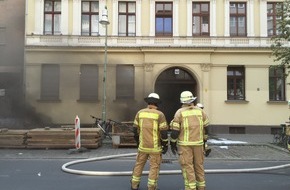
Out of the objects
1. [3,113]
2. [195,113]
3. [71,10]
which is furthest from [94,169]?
[71,10]

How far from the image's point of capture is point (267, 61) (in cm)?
2314

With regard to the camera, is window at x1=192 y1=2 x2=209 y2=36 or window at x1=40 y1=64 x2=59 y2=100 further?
window at x1=192 y1=2 x2=209 y2=36

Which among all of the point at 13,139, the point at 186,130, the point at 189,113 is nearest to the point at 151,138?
the point at 186,130

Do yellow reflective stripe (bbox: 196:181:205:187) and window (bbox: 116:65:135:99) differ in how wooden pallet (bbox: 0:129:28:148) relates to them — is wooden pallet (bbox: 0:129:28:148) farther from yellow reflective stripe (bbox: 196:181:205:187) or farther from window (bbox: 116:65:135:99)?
yellow reflective stripe (bbox: 196:181:205:187)

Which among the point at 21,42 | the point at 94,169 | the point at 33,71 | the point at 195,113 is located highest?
the point at 21,42

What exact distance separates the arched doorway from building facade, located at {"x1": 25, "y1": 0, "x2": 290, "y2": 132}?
0.42 feet

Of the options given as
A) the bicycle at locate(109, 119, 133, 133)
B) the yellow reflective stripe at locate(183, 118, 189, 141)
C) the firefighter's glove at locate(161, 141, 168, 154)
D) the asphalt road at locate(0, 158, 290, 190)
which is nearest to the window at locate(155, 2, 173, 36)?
the bicycle at locate(109, 119, 133, 133)

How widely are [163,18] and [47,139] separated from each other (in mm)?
12124

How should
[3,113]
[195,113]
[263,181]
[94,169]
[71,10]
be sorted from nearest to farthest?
[195,113], [263,181], [94,169], [3,113], [71,10]

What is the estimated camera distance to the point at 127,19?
23.8 m

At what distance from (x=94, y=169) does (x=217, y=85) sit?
14601mm

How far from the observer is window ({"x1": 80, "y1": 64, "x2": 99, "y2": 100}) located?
75.9ft

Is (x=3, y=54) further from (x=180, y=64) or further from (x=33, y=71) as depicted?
(x=180, y=64)

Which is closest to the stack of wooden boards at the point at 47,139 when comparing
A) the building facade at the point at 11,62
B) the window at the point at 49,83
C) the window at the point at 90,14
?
the building facade at the point at 11,62
